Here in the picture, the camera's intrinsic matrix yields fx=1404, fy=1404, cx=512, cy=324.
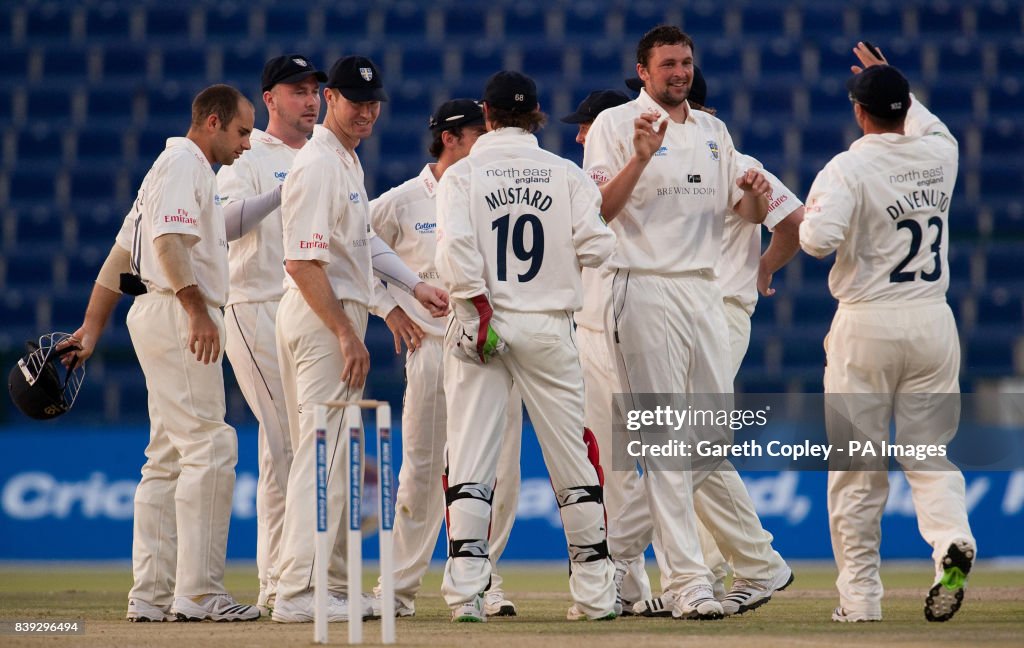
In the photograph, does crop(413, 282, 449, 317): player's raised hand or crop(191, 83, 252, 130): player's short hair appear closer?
crop(413, 282, 449, 317): player's raised hand

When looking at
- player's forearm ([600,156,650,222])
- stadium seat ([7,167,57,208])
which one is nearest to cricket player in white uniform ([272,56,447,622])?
player's forearm ([600,156,650,222])

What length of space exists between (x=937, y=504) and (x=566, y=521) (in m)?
1.63

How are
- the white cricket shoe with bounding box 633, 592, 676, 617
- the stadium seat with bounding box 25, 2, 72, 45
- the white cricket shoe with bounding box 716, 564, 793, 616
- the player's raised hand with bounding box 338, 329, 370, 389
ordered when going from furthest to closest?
the stadium seat with bounding box 25, 2, 72, 45 → the white cricket shoe with bounding box 716, 564, 793, 616 → the white cricket shoe with bounding box 633, 592, 676, 617 → the player's raised hand with bounding box 338, 329, 370, 389

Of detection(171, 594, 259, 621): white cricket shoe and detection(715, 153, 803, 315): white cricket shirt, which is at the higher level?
detection(715, 153, 803, 315): white cricket shirt

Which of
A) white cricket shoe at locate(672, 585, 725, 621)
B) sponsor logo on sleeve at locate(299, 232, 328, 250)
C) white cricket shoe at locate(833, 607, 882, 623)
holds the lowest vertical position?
white cricket shoe at locate(833, 607, 882, 623)

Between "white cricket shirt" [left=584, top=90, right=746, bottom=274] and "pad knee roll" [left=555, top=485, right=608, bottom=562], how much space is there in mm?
1125

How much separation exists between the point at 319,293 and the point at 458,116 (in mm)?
1526

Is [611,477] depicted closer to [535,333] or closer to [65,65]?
[535,333]

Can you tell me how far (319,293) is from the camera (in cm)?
625

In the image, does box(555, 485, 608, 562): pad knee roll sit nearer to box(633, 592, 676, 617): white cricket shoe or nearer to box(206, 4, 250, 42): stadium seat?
box(633, 592, 676, 617): white cricket shoe

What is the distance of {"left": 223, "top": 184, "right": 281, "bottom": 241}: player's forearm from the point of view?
7.00 metres

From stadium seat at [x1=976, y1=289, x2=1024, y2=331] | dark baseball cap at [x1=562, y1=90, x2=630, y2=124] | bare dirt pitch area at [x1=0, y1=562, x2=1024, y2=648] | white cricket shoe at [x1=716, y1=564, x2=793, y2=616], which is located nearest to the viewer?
bare dirt pitch area at [x1=0, y1=562, x2=1024, y2=648]

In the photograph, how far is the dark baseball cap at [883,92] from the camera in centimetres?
639

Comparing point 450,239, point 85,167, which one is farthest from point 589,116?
point 85,167
